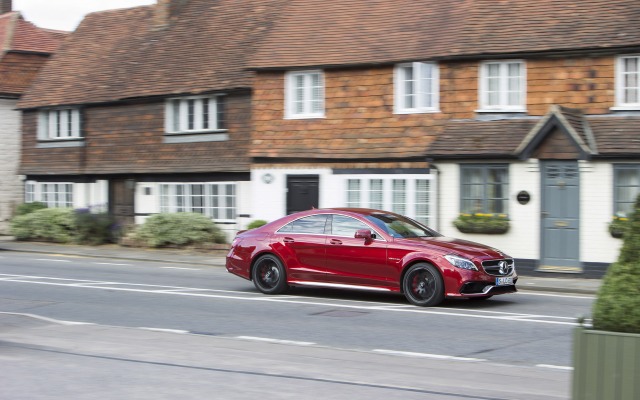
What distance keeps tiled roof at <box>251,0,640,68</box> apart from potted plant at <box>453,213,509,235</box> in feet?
12.4

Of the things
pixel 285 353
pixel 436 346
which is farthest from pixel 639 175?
pixel 285 353

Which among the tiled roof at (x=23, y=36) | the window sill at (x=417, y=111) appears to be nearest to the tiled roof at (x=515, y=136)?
the window sill at (x=417, y=111)

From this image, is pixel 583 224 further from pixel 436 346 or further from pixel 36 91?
pixel 36 91

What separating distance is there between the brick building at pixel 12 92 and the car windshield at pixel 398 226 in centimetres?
2279

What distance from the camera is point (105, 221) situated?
29.6 meters

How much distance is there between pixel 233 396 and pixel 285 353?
7.45 ft

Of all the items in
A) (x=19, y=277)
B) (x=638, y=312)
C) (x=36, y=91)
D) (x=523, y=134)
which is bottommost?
(x=19, y=277)

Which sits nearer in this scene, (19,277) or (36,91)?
(19,277)

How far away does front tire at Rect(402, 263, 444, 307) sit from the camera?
14.4m

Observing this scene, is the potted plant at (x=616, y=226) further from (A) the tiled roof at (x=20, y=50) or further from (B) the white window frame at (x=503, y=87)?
(A) the tiled roof at (x=20, y=50)

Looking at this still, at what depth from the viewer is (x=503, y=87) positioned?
22.1 metres

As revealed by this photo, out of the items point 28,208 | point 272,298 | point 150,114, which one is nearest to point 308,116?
point 150,114

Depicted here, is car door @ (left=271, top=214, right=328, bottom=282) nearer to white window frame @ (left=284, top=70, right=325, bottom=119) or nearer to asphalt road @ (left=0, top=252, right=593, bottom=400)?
asphalt road @ (left=0, top=252, right=593, bottom=400)

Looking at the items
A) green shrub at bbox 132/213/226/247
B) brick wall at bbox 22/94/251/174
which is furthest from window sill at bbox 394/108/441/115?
green shrub at bbox 132/213/226/247
